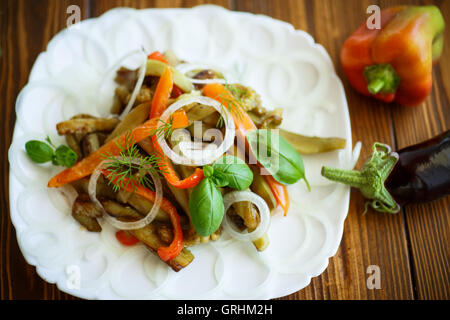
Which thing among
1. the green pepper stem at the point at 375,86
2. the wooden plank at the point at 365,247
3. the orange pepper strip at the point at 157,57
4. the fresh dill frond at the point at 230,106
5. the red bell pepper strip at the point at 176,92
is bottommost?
the wooden plank at the point at 365,247

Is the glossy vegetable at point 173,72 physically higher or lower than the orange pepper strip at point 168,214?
higher

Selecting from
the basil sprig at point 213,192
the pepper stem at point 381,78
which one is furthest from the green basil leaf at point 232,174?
the pepper stem at point 381,78

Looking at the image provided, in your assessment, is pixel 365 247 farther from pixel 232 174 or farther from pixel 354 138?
pixel 232 174

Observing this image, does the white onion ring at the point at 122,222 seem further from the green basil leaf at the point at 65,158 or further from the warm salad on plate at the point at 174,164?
the green basil leaf at the point at 65,158

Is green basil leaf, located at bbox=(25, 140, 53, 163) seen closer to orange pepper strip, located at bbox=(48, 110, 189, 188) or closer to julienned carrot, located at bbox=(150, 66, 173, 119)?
orange pepper strip, located at bbox=(48, 110, 189, 188)

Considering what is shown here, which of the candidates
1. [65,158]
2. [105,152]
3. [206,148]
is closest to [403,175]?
[206,148]
